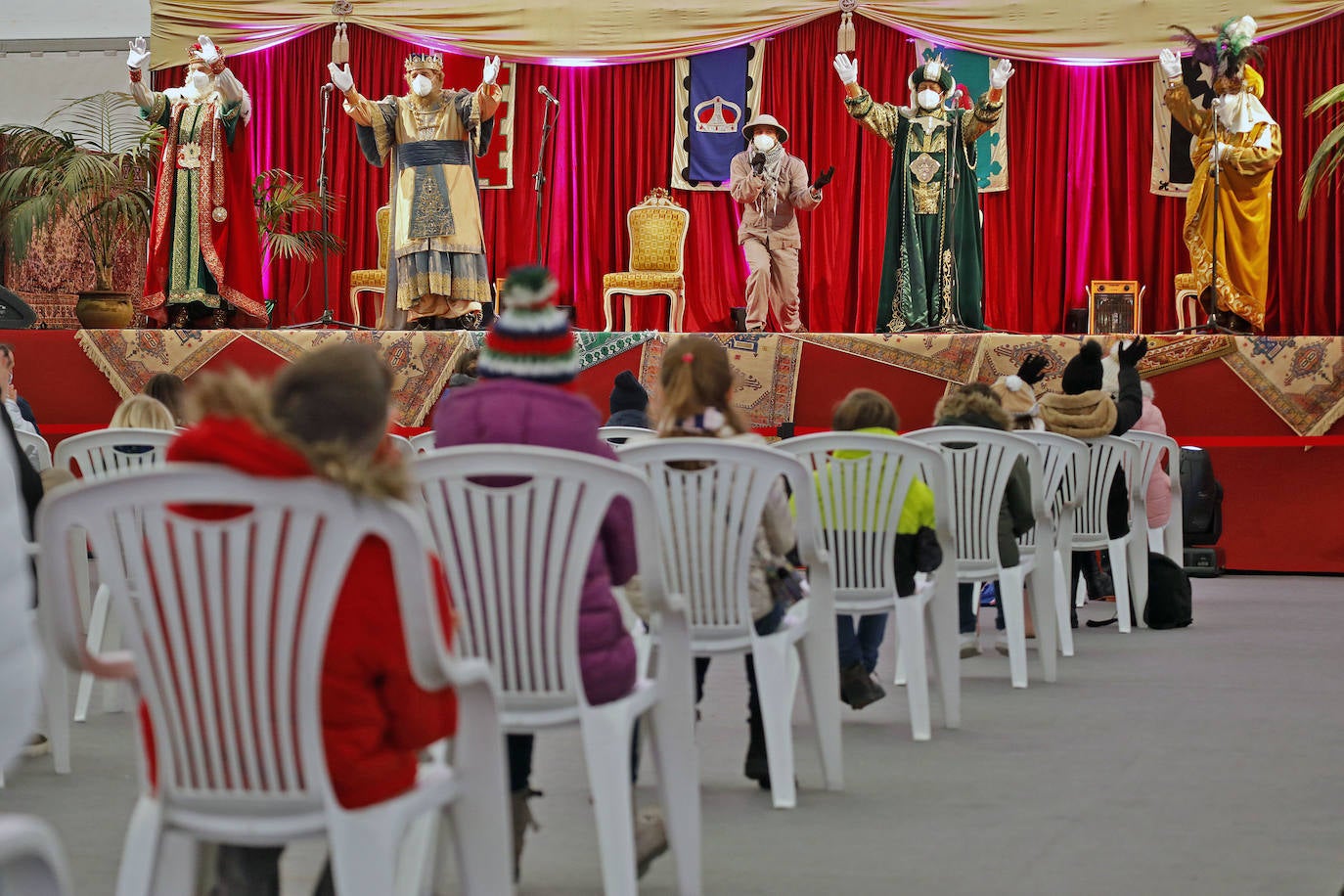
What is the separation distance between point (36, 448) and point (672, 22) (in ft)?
21.5

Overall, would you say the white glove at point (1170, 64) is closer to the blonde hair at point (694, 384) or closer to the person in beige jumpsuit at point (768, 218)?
the person in beige jumpsuit at point (768, 218)

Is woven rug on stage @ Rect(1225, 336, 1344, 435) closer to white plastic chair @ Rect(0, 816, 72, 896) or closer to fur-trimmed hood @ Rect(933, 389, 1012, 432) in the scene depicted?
fur-trimmed hood @ Rect(933, 389, 1012, 432)

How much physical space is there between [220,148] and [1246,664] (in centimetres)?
592

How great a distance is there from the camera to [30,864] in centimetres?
108

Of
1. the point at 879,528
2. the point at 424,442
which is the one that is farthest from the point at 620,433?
the point at 879,528

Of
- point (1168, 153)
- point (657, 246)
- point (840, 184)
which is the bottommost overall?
point (657, 246)

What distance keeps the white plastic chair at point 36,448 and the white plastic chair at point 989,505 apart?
2.12 meters

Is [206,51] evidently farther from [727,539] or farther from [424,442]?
[727,539]

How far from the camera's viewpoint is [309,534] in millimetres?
1426

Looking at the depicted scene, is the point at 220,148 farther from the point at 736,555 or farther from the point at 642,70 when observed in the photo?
the point at 736,555

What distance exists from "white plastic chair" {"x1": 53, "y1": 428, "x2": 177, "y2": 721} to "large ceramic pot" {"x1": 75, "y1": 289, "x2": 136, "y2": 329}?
13.7 ft

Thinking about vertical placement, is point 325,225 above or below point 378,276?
above

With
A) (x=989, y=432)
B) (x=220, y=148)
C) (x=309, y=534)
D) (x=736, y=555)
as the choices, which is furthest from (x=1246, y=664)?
(x=220, y=148)

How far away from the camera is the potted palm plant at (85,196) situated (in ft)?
24.8
